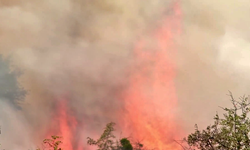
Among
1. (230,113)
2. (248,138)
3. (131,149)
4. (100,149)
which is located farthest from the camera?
(131,149)

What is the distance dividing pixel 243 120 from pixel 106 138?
2450 inches

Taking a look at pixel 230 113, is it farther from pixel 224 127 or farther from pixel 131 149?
pixel 131 149

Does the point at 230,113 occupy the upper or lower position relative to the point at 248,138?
upper

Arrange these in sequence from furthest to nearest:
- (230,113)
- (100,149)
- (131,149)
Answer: (131,149) < (100,149) < (230,113)

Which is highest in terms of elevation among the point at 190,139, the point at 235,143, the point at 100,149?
the point at 100,149

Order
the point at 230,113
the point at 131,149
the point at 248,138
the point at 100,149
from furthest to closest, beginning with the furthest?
the point at 131,149 < the point at 100,149 < the point at 230,113 < the point at 248,138

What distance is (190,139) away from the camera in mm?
17609

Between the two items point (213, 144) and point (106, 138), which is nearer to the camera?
point (213, 144)

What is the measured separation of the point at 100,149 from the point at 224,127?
2334 inches

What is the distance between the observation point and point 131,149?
256ft

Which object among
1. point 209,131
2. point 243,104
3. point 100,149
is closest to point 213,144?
point 209,131

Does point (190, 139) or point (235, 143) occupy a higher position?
point (190, 139)

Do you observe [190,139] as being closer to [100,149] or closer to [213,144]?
[213,144]

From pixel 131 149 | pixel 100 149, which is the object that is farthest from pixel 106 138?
pixel 131 149
